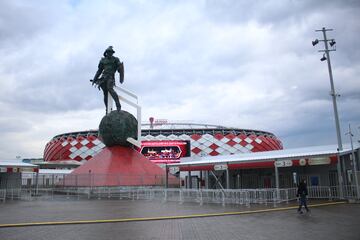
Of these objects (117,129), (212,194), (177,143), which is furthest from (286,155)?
(177,143)

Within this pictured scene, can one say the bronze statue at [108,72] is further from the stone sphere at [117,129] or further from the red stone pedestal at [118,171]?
the red stone pedestal at [118,171]

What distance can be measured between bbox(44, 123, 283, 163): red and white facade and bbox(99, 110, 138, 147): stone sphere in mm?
26578

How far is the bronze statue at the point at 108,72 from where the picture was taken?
95.8 ft

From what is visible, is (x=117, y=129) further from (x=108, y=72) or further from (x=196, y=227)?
(x=196, y=227)

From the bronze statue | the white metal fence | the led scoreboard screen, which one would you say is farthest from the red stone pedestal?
the led scoreboard screen

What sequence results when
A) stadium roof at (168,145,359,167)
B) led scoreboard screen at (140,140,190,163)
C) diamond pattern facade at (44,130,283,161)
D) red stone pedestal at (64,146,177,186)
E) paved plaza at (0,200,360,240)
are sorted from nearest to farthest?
paved plaza at (0,200,360,240) → stadium roof at (168,145,359,167) → red stone pedestal at (64,146,177,186) → led scoreboard screen at (140,140,190,163) → diamond pattern facade at (44,130,283,161)

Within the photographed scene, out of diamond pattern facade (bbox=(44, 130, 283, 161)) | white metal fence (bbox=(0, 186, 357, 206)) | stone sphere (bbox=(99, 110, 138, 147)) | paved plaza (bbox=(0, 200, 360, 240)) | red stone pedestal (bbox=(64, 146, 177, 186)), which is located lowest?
paved plaza (bbox=(0, 200, 360, 240))

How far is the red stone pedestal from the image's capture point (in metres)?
24.3

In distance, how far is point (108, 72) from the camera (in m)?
29.2

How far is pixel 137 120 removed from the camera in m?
30.2

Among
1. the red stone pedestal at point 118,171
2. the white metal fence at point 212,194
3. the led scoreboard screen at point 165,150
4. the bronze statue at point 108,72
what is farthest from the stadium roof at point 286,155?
the led scoreboard screen at point 165,150

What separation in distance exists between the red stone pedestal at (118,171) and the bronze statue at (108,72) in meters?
4.41

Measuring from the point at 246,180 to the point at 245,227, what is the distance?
53.0 feet

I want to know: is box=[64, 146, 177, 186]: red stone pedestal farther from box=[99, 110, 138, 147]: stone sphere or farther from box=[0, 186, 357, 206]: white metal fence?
box=[0, 186, 357, 206]: white metal fence
